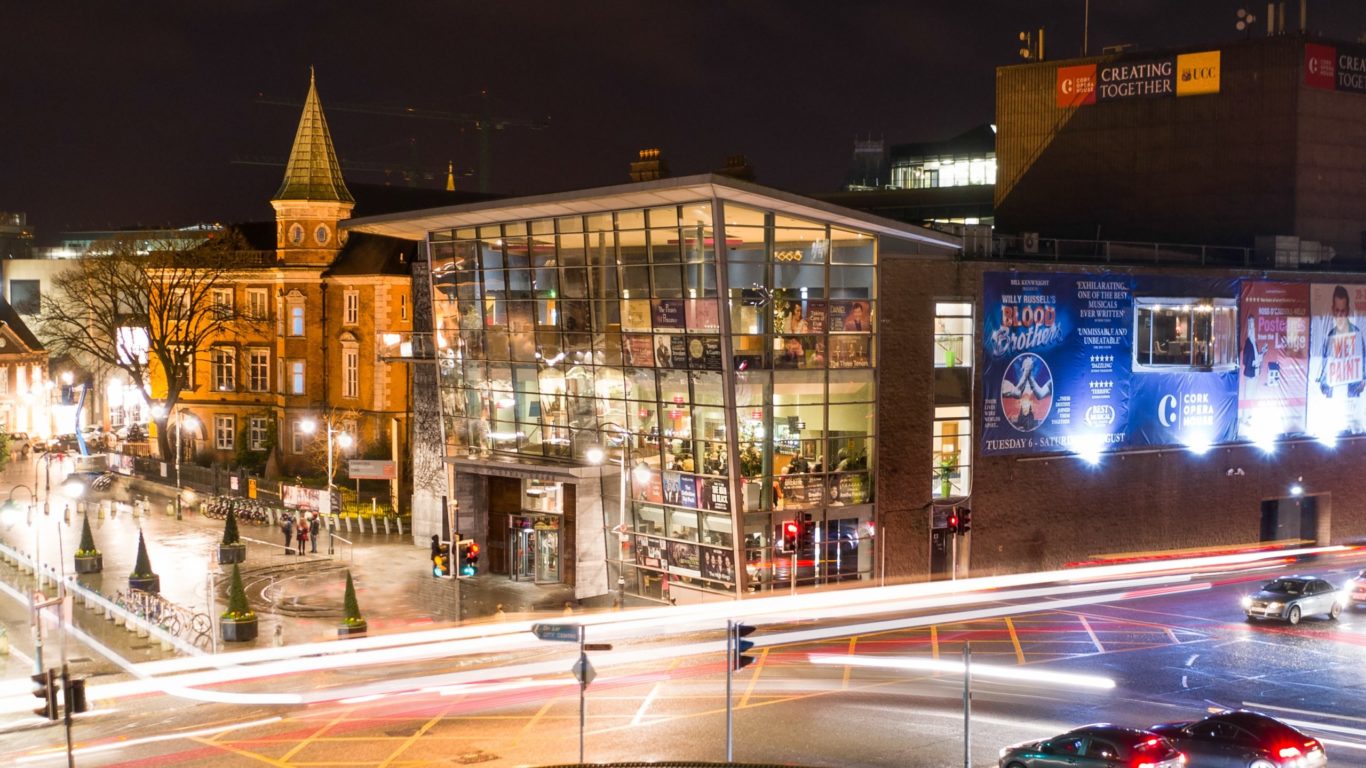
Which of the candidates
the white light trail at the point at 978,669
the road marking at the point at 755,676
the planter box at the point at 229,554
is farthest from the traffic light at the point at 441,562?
the planter box at the point at 229,554

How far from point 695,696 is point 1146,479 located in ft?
95.4

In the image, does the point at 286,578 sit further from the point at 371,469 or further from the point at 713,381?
the point at 713,381

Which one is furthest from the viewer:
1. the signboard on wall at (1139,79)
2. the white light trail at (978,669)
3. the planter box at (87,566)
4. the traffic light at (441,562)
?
the signboard on wall at (1139,79)

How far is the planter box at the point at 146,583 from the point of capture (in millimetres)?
47312

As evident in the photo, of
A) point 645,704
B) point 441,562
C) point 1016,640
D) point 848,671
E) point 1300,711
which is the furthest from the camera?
point 441,562

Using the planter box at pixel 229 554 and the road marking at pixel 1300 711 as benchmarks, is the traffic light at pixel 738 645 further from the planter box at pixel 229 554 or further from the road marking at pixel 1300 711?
the planter box at pixel 229 554

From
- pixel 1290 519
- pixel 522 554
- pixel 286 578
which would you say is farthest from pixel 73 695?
pixel 1290 519

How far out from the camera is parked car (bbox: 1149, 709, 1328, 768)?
76.0 ft

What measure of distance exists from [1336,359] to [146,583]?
1864 inches

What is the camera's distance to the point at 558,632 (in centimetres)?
2291

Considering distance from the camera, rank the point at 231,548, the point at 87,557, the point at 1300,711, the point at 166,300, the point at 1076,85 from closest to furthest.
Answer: the point at 1300,711
the point at 87,557
the point at 231,548
the point at 1076,85
the point at 166,300

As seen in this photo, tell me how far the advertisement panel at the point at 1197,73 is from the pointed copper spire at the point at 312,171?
48.7m

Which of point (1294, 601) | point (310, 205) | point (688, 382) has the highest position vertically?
point (310, 205)

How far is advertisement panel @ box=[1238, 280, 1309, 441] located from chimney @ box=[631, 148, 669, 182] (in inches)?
929
